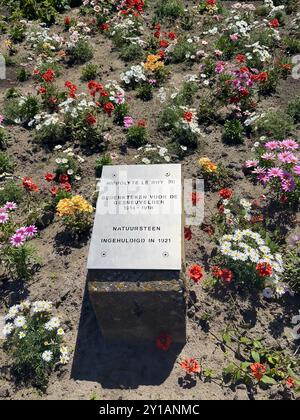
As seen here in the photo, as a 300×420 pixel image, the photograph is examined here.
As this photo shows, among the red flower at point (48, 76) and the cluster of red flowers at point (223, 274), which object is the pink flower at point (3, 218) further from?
the red flower at point (48, 76)

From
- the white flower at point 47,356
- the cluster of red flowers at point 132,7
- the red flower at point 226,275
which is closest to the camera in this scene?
the white flower at point 47,356

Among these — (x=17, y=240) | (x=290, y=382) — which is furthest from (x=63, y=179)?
(x=290, y=382)

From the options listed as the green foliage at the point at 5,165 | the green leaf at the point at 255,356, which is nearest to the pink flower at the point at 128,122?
the green foliage at the point at 5,165

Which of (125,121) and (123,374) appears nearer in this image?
(123,374)

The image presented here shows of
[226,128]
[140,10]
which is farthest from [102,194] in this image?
[140,10]

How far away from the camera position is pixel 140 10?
35.4 ft

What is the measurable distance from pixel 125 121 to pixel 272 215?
3.16 meters

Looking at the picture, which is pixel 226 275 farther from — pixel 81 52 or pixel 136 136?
pixel 81 52

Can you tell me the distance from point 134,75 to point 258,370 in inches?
245

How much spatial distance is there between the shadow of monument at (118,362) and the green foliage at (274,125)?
13.9 ft

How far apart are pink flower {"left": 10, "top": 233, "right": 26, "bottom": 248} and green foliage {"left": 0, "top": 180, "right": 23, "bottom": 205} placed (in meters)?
1.25

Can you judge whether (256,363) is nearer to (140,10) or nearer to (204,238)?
(204,238)

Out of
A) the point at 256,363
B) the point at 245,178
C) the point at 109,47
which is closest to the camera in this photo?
the point at 256,363

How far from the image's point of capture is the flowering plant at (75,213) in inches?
241
